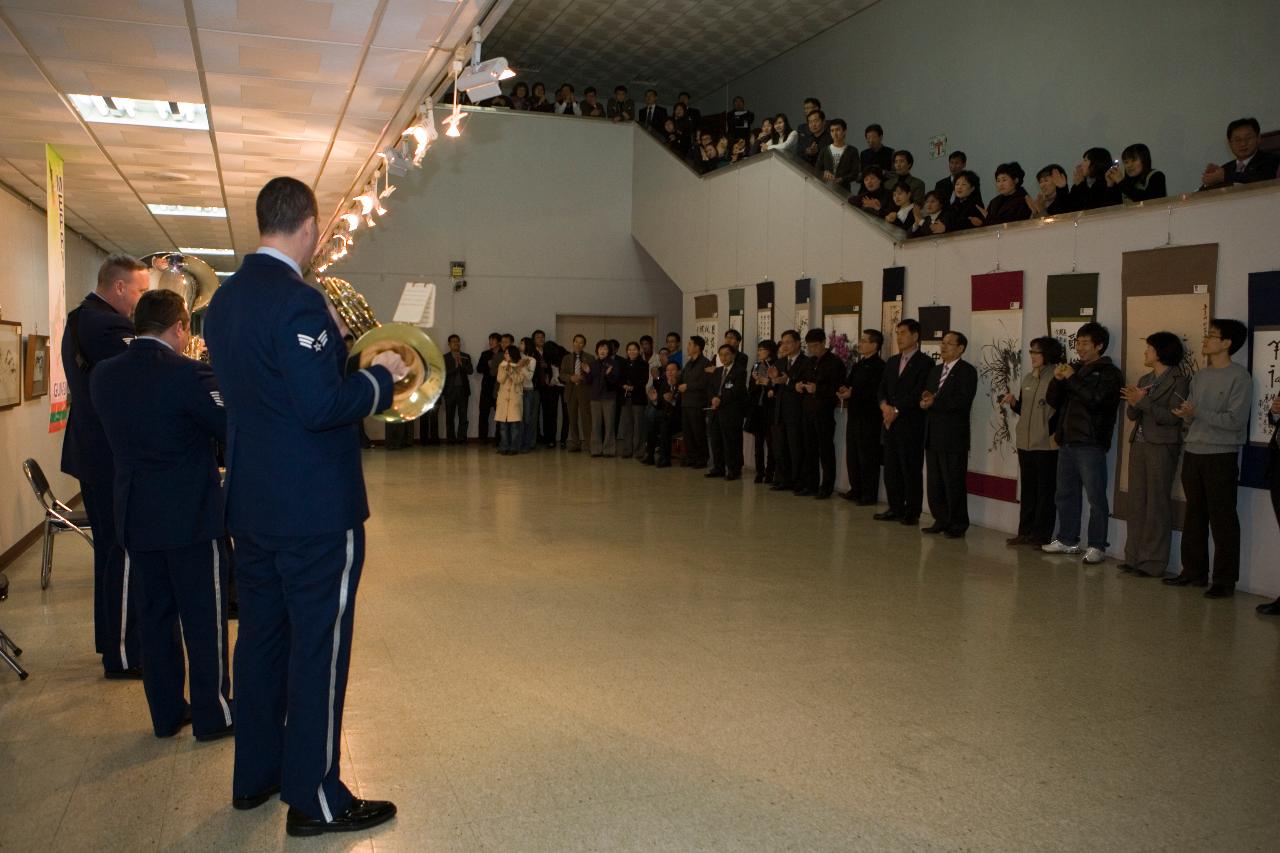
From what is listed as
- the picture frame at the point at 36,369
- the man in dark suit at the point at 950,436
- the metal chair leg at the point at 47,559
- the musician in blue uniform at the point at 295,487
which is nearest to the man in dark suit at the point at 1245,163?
the man in dark suit at the point at 950,436

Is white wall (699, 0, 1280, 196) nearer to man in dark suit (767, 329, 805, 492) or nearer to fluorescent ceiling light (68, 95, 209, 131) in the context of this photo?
man in dark suit (767, 329, 805, 492)

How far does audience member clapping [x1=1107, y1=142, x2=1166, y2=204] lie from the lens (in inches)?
281


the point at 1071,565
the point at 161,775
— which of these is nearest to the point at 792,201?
the point at 1071,565

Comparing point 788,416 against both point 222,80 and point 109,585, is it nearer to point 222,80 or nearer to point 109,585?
point 222,80

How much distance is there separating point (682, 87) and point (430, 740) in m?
16.3

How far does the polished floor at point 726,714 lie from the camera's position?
Answer: 2.96 meters

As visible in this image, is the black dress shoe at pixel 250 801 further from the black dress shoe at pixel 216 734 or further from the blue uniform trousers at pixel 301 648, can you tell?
the black dress shoe at pixel 216 734

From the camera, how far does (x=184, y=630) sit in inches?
137

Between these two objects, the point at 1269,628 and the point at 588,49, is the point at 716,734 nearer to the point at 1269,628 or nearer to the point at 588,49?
the point at 1269,628

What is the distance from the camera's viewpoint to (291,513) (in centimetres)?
268

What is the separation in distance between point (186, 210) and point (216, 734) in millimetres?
8017

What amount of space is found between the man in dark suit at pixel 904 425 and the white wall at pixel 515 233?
310 inches

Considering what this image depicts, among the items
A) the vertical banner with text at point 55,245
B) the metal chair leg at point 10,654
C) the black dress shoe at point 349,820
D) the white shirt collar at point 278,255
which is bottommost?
the black dress shoe at point 349,820

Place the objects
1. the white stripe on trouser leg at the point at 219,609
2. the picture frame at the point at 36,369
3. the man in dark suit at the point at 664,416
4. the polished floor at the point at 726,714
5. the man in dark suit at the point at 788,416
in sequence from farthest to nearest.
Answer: the man in dark suit at the point at 664,416
the man in dark suit at the point at 788,416
the picture frame at the point at 36,369
the white stripe on trouser leg at the point at 219,609
the polished floor at the point at 726,714
